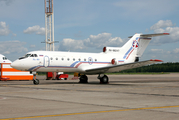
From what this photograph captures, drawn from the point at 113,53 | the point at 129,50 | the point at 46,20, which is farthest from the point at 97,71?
the point at 46,20

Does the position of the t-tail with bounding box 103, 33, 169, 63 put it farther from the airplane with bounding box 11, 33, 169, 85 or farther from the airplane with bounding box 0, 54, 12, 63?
the airplane with bounding box 0, 54, 12, 63

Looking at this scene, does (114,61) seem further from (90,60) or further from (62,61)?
(62,61)

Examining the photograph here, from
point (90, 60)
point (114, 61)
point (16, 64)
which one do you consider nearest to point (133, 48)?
point (114, 61)

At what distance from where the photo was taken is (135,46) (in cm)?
3222

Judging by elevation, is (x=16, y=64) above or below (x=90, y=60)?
below

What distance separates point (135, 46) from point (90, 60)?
7.23 metres

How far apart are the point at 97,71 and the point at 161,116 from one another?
832 inches

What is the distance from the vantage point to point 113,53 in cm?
3158

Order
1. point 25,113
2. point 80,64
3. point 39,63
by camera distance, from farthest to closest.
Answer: point 80,64 → point 39,63 → point 25,113

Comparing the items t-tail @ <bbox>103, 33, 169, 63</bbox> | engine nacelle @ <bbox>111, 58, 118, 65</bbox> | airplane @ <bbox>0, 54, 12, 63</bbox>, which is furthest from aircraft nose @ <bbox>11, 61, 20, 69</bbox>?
airplane @ <bbox>0, 54, 12, 63</bbox>

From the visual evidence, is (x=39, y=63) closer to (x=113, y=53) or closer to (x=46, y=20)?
(x=113, y=53)

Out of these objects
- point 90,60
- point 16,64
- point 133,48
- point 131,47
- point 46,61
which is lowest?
point 16,64

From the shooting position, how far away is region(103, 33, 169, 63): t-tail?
31.7 metres

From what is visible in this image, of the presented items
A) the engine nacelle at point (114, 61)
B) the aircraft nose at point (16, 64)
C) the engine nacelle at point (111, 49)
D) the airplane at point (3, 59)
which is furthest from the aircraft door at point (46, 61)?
the airplane at point (3, 59)
